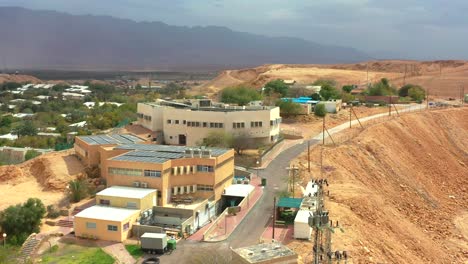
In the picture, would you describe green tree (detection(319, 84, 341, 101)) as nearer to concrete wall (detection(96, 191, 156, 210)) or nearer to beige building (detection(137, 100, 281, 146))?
beige building (detection(137, 100, 281, 146))

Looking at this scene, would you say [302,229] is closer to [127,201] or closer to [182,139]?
[127,201]

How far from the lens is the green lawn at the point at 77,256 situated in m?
27.2

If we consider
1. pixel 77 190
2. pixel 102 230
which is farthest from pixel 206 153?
pixel 102 230

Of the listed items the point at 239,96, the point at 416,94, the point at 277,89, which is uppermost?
the point at 277,89

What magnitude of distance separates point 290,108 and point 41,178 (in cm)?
3352

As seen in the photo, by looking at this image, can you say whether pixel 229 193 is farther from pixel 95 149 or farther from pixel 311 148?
pixel 311 148

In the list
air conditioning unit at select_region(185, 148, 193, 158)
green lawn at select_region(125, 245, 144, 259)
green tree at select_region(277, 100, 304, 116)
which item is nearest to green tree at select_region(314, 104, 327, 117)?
green tree at select_region(277, 100, 304, 116)

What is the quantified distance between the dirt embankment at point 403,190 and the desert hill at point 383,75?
43919 mm

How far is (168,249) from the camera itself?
28562 mm

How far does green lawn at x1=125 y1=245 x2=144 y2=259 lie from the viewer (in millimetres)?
27938

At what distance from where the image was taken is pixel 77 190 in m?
36.8

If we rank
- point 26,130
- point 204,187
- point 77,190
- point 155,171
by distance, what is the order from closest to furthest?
point 155,171 < point 204,187 < point 77,190 < point 26,130

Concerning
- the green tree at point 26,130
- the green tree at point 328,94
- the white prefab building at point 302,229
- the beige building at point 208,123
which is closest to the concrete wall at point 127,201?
the white prefab building at point 302,229

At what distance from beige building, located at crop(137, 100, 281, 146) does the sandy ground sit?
1007 cm
